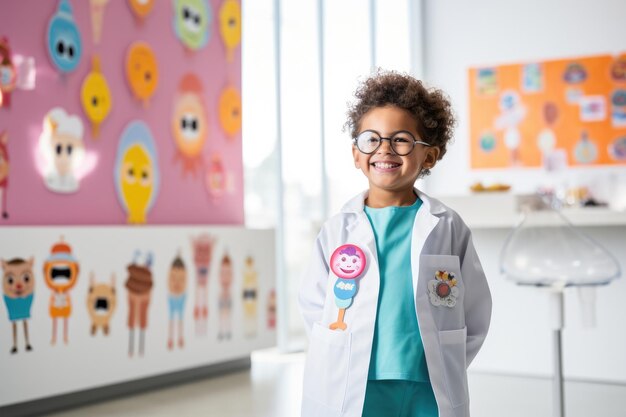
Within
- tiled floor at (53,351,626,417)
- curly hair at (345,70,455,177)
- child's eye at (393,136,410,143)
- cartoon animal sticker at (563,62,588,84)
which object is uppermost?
cartoon animal sticker at (563,62,588,84)

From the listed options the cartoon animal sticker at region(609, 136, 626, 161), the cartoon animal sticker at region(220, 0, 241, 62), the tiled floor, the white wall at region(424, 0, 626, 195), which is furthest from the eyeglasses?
the cartoon animal sticker at region(609, 136, 626, 161)

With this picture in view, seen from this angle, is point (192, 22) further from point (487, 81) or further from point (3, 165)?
point (487, 81)

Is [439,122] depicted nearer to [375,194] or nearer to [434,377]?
[375,194]

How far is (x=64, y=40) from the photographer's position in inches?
160

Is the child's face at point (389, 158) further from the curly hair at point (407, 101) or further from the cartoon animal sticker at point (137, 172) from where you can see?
the cartoon animal sticker at point (137, 172)

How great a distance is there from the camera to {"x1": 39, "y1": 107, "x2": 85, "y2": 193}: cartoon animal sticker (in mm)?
3945

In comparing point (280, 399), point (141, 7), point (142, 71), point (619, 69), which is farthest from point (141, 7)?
point (619, 69)

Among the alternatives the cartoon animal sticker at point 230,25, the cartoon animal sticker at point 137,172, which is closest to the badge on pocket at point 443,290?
the cartoon animal sticker at point 137,172

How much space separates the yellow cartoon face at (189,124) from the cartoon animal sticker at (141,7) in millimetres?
500

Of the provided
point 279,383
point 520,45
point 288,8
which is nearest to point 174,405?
point 279,383

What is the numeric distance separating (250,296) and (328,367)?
3428 millimetres

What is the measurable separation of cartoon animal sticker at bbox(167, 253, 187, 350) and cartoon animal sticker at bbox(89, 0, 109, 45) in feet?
3.81

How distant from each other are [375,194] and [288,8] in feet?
14.1

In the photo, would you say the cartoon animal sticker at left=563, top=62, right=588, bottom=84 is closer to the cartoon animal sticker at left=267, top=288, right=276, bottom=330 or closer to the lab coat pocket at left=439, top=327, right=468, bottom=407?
the cartoon animal sticker at left=267, top=288, right=276, bottom=330
